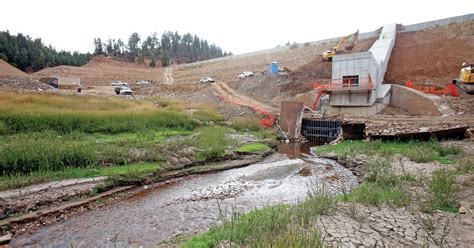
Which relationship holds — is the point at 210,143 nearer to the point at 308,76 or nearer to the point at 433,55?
the point at 308,76

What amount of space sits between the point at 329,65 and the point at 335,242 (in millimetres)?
32009

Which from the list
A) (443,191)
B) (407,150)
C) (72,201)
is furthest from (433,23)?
(72,201)

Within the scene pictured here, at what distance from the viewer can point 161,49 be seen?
121 metres

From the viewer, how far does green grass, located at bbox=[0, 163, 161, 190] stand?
1015 cm

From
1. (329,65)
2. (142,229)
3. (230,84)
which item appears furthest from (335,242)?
(230,84)

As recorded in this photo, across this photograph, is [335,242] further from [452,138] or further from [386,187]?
[452,138]

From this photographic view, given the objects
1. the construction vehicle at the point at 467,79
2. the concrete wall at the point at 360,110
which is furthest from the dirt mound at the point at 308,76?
the construction vehicle at the point at 467,79

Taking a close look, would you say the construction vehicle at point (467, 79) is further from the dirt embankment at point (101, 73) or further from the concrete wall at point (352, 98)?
the dirt embankment at point (101, 73)

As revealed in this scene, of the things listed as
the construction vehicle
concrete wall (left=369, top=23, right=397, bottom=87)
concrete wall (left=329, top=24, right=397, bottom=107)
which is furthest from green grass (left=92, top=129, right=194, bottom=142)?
the construction vehicle

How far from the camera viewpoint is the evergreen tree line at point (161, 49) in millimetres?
102062

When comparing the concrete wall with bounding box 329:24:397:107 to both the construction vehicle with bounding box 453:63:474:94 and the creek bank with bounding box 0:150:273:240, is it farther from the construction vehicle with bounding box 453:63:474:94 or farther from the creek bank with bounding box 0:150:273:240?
the creek bank with bounding box 0:150:273:240

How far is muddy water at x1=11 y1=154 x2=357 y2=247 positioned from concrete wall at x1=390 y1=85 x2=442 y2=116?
40.3 ft

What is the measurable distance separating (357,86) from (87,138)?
69.7 ft

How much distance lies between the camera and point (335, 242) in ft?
18.7
